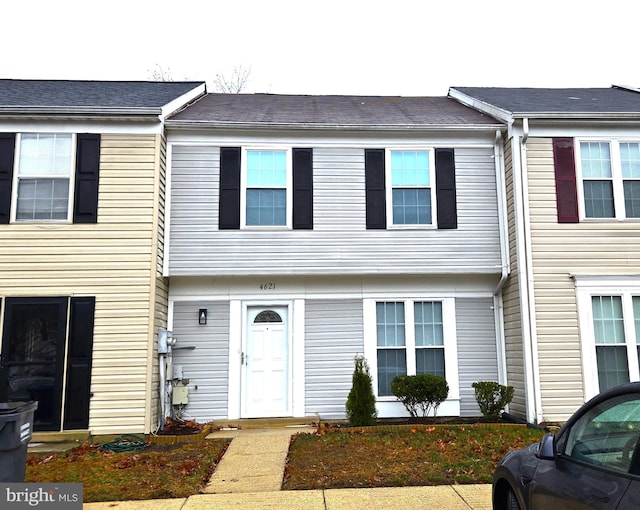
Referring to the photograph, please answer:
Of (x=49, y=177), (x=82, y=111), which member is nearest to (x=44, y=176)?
(x=49, y=177)

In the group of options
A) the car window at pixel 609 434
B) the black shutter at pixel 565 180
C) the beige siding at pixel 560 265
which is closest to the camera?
the car window at pixel 609 434

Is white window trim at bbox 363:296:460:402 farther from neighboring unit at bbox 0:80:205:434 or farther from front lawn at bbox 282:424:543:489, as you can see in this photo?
neighboring unit at bbox 0:80:205:434

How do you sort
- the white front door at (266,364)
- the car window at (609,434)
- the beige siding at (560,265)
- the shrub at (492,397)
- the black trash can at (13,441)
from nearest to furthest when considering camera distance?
the car window at (609,434), the black trash can at (13,441), the beige siding at (560,265), the shrub at (492,397), the white front door at (266,364)

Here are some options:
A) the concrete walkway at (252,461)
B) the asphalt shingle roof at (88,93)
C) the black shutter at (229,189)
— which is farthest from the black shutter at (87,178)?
the concrete walkway at (252,461)

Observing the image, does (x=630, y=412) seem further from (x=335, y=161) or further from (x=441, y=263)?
(x=335, y=161)

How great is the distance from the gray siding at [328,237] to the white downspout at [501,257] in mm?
131

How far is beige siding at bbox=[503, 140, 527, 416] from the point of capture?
8.74 metres

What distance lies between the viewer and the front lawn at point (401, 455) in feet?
18.8

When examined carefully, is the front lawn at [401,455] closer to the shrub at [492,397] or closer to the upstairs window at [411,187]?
the shrub at [492,397]

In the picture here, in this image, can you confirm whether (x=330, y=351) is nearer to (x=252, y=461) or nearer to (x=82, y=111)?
(x=252, y=461)

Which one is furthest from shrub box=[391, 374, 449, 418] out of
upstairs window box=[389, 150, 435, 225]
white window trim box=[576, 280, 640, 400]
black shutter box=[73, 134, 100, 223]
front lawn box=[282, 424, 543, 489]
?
black shutter box=[73, 134, 100, 223]

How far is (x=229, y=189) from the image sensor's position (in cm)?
923

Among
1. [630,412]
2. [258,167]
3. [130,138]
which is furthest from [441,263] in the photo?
[630,412]

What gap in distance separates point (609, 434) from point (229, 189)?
741 centimetres
